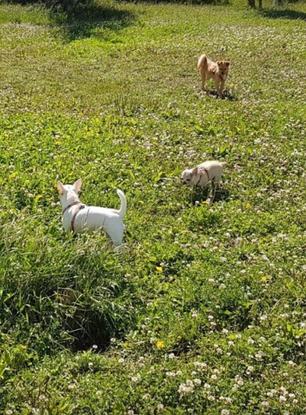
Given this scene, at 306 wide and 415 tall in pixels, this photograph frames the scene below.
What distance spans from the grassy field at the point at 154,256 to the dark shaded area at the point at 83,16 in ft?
27.6

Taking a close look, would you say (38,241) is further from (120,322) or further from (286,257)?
(286,257)

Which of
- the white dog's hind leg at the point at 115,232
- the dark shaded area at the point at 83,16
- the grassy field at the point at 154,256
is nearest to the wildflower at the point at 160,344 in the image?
the grassy field at the point at 154,256

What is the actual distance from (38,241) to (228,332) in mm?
2238

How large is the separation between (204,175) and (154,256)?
214 cm

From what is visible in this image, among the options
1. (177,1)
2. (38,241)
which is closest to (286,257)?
(38,241)

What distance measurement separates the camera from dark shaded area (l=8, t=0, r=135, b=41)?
23.6 m

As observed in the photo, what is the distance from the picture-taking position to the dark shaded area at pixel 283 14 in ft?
92.1

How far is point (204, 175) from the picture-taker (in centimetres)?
894

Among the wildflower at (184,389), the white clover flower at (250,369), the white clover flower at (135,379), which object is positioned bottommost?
the white clover flower at (135,379)

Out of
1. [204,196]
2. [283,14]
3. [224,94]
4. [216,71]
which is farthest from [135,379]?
[283,14]

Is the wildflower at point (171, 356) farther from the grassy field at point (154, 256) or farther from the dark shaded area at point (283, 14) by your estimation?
the dark shaded area at point (283, 14)

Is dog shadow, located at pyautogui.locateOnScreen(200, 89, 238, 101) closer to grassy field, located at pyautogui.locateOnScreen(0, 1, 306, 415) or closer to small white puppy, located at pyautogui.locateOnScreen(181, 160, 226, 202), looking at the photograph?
grassy field, located at pyautogui.locateOnScreen(0, 1, 306, 415)

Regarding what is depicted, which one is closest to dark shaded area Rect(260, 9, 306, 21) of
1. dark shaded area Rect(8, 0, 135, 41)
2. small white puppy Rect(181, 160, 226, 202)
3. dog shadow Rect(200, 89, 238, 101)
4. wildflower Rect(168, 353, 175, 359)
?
dark shaded area Rect(8, 0, 135, 41)

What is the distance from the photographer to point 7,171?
9.44m
